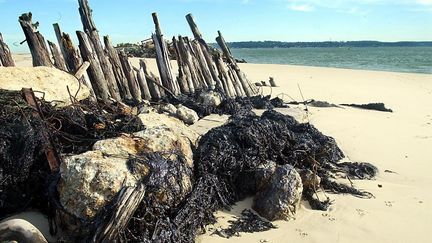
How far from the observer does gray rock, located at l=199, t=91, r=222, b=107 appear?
7891mm

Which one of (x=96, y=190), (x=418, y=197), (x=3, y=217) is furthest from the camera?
(x=418, y=197)

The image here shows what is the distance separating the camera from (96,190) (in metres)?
3.29

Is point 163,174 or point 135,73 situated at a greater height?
point 135,73

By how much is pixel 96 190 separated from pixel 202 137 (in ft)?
6.01

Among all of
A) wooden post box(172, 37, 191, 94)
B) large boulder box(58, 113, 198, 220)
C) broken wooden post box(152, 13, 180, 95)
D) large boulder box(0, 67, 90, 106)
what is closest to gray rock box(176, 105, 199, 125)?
large boulder box(0, 67, 90, 106)

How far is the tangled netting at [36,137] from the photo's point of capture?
146 inches

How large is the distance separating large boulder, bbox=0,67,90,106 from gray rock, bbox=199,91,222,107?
255cm

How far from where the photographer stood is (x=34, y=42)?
6.98 m

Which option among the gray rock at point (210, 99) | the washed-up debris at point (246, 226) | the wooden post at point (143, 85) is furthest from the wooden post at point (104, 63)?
the washed-up debris at point (246, 226)

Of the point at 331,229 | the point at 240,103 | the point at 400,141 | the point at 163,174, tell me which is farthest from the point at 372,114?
the point at 163,174

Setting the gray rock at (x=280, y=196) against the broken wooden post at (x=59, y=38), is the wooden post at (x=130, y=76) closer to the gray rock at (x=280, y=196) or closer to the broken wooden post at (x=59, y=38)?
the broken wooden post at (x=59, y=38)

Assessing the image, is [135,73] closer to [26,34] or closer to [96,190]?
[26,34]

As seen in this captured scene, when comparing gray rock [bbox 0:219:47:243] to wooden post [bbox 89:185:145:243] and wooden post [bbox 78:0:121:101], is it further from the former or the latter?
wooden post [bbox 78:0:121:101]

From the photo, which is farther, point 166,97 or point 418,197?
point 166,97
